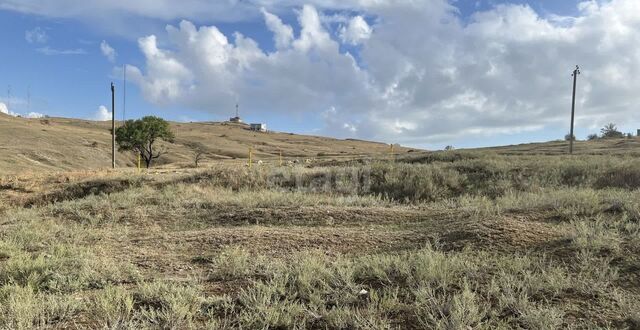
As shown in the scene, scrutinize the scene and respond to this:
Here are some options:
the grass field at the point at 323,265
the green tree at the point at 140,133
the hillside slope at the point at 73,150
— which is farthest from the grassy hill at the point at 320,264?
the green tree at the point at 140,133

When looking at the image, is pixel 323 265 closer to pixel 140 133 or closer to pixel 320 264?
pixel 320 264

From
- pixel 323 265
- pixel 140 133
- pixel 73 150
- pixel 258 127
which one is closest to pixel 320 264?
pixel 323 265

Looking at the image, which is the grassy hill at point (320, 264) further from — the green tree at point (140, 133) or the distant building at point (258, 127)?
the distant building at point (258, 127)

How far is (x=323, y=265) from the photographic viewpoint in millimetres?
5668

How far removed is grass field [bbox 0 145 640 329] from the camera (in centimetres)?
437

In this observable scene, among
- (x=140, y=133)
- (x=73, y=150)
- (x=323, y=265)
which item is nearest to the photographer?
(x=323, y=265)

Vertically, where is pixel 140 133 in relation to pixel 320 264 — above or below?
above

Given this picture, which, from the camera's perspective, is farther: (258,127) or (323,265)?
(258,127)

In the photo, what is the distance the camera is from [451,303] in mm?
4422

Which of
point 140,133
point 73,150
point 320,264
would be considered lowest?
point 320,264

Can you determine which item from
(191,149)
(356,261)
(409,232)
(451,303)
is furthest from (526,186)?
(191,149)

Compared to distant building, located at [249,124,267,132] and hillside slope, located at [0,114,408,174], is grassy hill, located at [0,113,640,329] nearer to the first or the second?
hillside slope, located at [0,114,408,174]

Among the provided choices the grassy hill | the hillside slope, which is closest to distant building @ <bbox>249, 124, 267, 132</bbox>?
the hillside slope

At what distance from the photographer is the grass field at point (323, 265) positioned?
14.3 ft
